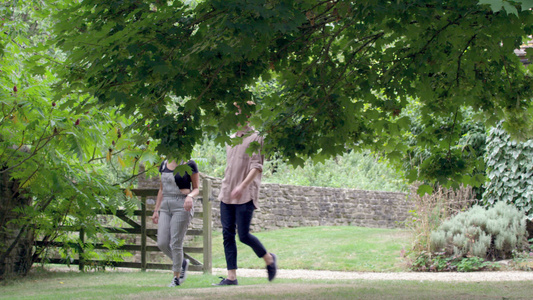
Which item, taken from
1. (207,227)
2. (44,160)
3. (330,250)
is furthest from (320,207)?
(44,160)

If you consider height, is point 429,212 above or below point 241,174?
below

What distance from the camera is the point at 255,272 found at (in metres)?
9.21

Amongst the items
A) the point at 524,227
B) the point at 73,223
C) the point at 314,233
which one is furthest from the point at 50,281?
the point at 314,233

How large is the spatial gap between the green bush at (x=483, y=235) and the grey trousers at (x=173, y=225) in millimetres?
4858

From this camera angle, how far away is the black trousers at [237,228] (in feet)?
18.9

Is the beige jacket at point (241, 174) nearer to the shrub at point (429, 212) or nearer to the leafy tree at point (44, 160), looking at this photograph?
the leafy tree at point (44, 160)

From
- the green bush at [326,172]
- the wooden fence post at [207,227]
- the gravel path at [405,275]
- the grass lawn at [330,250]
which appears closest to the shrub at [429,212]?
the grass lawn at [330,250]

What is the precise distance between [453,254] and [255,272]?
3.35 m

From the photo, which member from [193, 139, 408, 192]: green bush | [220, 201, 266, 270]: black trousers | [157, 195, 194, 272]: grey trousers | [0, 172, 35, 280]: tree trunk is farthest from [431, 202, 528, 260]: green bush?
[193, 139, 408, 192]: green bush

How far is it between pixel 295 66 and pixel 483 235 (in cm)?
587

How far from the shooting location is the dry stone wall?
53.3 feet

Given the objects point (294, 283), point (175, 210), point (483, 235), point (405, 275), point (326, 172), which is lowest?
point (405, 275)

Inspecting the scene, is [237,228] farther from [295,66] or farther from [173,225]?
[295,66]

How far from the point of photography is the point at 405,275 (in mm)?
8430
